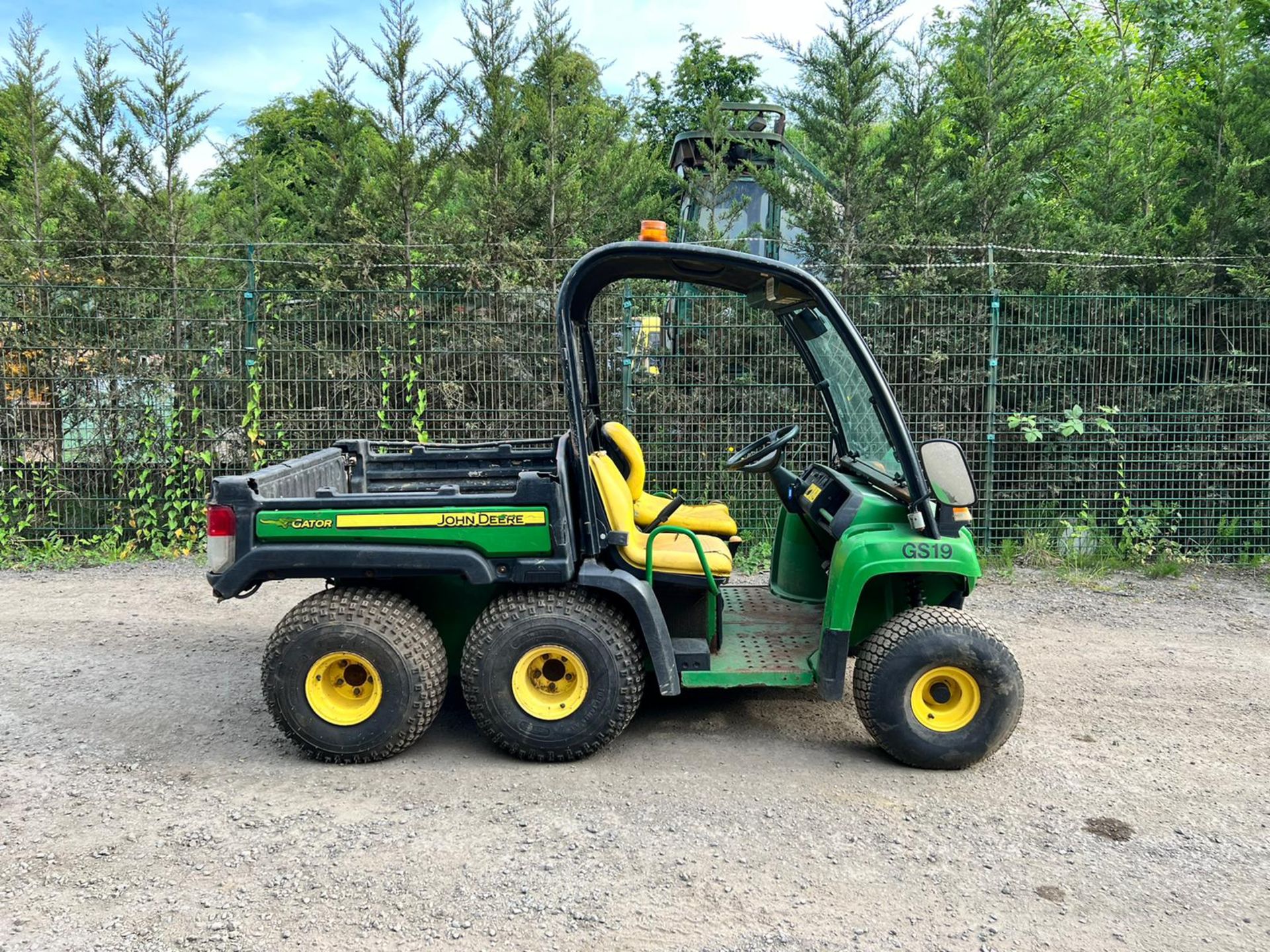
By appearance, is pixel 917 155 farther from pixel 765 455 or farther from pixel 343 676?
pixel 343 676

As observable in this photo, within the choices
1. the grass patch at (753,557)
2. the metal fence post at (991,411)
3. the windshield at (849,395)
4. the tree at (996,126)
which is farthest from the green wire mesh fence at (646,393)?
the windshield at (849,395)

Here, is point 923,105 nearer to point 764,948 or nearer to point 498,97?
point 498,97

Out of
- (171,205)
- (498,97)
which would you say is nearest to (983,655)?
(498,97)

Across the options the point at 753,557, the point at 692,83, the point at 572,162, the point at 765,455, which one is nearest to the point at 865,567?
the point at 765,455

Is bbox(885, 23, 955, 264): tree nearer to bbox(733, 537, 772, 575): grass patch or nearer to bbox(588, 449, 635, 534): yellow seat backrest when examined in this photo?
bbox(733, 537, 772, 575): grass patch

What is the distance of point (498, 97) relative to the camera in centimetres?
918

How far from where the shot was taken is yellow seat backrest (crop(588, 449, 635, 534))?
4191mm

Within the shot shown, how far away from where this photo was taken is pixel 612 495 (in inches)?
167

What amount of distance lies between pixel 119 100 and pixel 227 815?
7930mm

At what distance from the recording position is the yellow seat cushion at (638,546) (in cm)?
421

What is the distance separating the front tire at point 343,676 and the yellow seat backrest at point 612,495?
0.92 meters

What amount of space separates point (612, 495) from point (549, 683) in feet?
2.72

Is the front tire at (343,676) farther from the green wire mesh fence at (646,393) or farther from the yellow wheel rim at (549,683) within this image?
the green wire mesh fence at (646,393)

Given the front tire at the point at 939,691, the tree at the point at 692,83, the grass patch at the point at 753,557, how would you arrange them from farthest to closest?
the tree at the point at 692,83, the grass patch at the point at 753,557, the front tire at the point at 939,691
